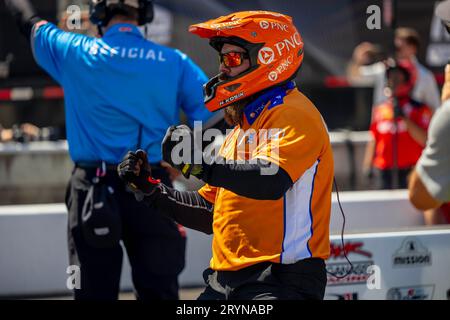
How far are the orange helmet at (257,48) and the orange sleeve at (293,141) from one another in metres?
0.18

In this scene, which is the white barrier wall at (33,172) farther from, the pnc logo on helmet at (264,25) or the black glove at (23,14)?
the pnc logo on helmet at (264,25)

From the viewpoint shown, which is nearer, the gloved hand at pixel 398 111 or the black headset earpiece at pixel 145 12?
the black headset earpiece at pixel 145 12

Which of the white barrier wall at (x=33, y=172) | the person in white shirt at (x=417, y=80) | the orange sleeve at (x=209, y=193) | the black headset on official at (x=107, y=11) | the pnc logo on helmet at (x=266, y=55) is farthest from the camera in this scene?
the white barrier wall at (x=33, y=172)

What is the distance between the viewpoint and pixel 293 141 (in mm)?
3082

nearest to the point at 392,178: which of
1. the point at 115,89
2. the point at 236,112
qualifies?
the point at 115,89

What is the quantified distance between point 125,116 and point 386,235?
166cm

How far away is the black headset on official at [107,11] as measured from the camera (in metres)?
4.77

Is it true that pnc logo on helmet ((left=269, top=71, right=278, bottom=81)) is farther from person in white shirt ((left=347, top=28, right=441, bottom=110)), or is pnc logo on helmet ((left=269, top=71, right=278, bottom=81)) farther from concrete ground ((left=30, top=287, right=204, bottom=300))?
person in white shirt ((left=347, top=28, right=441, bottom=110))

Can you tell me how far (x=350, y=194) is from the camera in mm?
6711

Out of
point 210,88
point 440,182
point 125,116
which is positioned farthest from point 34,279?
point 210,88

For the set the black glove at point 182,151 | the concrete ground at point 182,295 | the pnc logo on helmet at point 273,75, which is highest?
the pnc logo on helmet at point 273,75

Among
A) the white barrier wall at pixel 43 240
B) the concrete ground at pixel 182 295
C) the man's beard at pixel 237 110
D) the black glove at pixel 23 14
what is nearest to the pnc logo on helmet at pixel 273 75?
the man's beard at pixel 237 110

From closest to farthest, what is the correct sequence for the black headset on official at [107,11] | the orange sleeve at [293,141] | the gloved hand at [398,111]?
the orange sleeve at [293,141] → the black headset on official at [107,11] → the gloved hand at [398,111]
